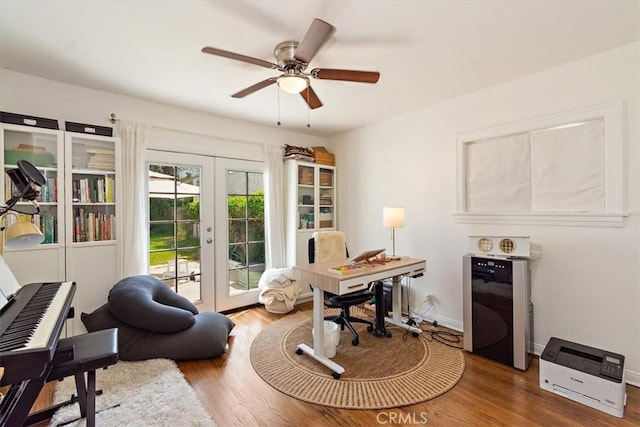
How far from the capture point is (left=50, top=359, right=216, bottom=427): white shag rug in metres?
1.79

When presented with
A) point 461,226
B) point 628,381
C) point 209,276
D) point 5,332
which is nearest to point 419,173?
point 461,226

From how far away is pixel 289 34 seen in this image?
1.99 metres

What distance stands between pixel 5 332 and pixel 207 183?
2.41 metres

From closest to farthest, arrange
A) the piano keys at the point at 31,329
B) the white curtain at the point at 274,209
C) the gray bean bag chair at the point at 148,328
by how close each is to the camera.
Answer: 1. the piano keys at the point at 31,329
2. the gray bean bag chair at the point at 148,328
3. the white curtain at the point at 274,209

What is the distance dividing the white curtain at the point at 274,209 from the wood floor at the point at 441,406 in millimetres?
1811

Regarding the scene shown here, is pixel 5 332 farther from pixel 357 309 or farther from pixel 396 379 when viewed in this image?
pixel 357 309

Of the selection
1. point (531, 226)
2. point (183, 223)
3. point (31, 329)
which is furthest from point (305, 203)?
point (31, 329)

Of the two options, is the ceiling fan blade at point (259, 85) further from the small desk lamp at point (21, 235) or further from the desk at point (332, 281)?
the small desk lamp at point (21, 235)

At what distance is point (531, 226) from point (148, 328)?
3.42 m

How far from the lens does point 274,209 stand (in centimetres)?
405

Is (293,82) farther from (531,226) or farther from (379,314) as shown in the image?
(531,226)

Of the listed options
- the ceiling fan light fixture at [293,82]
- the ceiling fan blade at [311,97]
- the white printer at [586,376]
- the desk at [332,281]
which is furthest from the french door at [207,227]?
the white printer at [586,376]

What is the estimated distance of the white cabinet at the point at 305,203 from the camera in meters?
4.17

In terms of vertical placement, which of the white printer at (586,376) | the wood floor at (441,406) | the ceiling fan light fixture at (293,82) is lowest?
the wood floor at (441,406)
